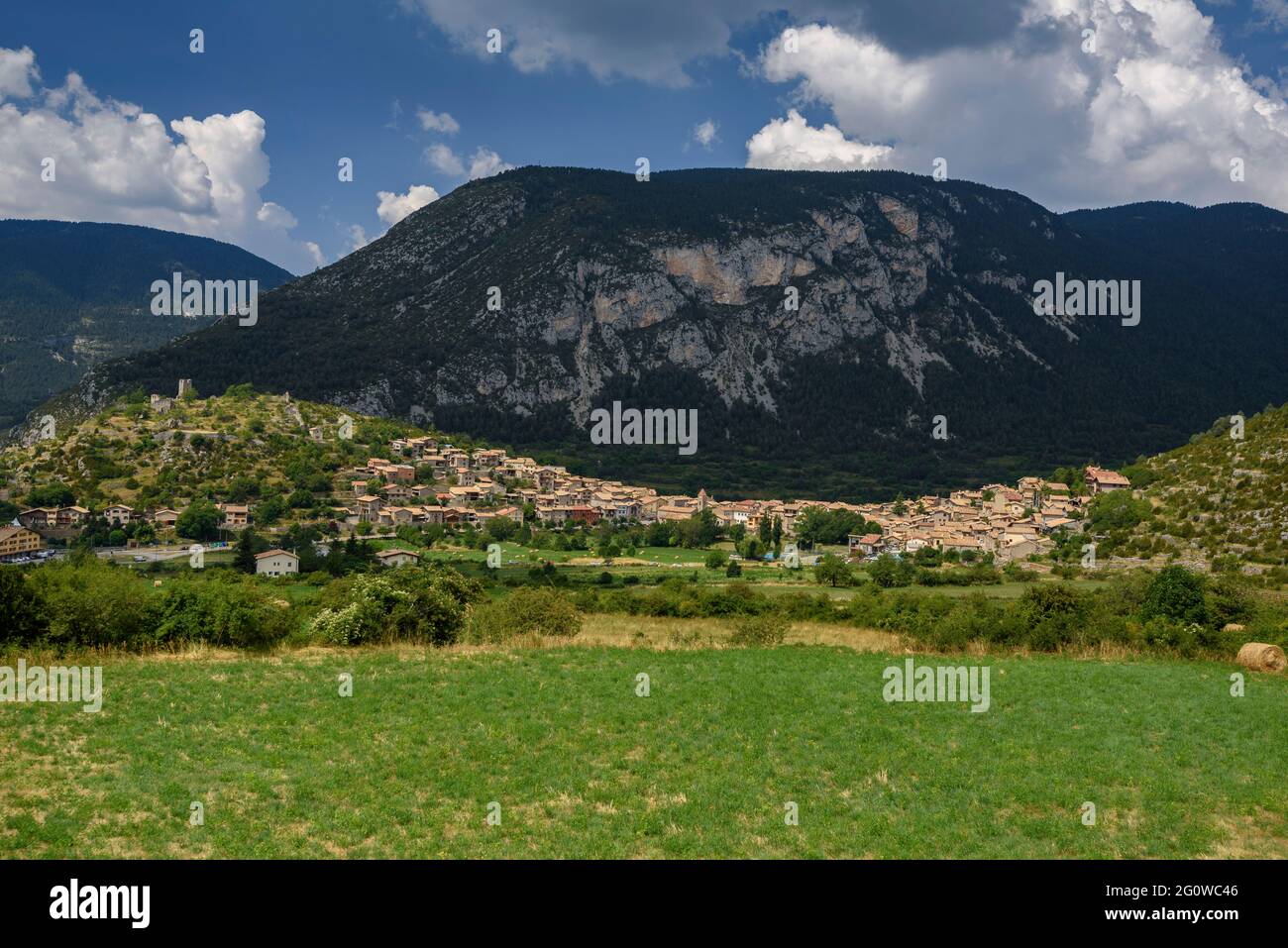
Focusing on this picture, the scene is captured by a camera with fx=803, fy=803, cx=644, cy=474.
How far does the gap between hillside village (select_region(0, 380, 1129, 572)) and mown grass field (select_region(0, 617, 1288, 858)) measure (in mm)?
38280

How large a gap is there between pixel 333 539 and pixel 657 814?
180ft

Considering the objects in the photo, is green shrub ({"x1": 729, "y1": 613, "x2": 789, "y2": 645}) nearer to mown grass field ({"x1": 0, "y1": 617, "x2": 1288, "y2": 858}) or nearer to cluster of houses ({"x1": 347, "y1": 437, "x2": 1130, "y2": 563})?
mown grass field ({"x1": 0, "y1": 617, "x2": 1288, "y2": 858})

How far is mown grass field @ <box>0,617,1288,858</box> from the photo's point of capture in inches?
384

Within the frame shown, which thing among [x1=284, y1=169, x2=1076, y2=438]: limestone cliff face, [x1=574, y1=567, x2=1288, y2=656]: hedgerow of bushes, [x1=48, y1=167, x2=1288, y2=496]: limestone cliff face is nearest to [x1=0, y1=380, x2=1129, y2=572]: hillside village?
[x1=574, y1=567, x2=1288, y2=656]: hedgerow of bushes

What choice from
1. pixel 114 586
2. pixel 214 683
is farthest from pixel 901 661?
pixel 114 586

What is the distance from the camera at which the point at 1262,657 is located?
74.2 feet

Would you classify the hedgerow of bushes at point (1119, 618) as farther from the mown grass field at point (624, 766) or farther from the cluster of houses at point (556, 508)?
the cluster of houses at point (556, 508)

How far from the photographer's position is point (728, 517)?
9200 centimetres

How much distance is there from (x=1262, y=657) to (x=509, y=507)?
68.3 meters

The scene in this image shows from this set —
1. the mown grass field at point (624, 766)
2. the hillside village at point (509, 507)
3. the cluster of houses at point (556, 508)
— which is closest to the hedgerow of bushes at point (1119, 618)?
the mown grass field at point (624, 766)

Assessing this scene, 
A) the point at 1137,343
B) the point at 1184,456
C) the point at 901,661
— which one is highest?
the point at 1137,343

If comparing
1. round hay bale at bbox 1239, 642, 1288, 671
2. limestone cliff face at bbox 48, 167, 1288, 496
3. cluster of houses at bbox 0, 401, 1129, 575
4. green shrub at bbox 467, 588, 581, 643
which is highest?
limestone cliff face at bbox 48, 167, 1288, 496

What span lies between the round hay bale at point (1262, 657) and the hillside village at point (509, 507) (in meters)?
35.1
